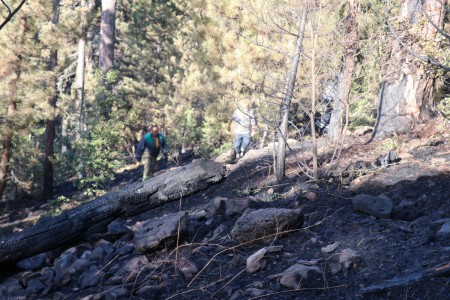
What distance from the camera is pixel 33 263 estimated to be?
19.1ft

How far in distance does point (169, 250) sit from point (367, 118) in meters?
11.3

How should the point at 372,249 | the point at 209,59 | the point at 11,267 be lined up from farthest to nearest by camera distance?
the point at 209,59 < the point at 11,267 < the point at 372,249

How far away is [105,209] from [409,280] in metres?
4.33

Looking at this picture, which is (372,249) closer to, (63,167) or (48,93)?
(48,93)

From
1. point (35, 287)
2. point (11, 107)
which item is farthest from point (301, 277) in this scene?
point (11, 107)

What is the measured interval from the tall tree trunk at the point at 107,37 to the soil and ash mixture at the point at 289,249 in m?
10.3

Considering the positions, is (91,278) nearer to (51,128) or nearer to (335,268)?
(335,268)

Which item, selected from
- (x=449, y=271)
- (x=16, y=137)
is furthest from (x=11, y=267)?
(x=16, y=137)

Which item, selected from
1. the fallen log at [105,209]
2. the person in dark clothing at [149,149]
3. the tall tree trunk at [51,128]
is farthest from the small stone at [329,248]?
the tall tree trunk at [51,128]

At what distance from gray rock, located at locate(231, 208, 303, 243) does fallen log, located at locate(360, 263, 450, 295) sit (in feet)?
4.29

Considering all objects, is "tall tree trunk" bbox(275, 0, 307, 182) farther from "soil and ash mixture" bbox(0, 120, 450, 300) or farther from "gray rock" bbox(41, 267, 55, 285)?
"gray rock" bbox(41, 267, 55, 285)

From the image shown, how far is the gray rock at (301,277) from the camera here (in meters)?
3.61

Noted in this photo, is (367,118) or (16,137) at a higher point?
(367,118)

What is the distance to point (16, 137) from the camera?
50.3 feet
